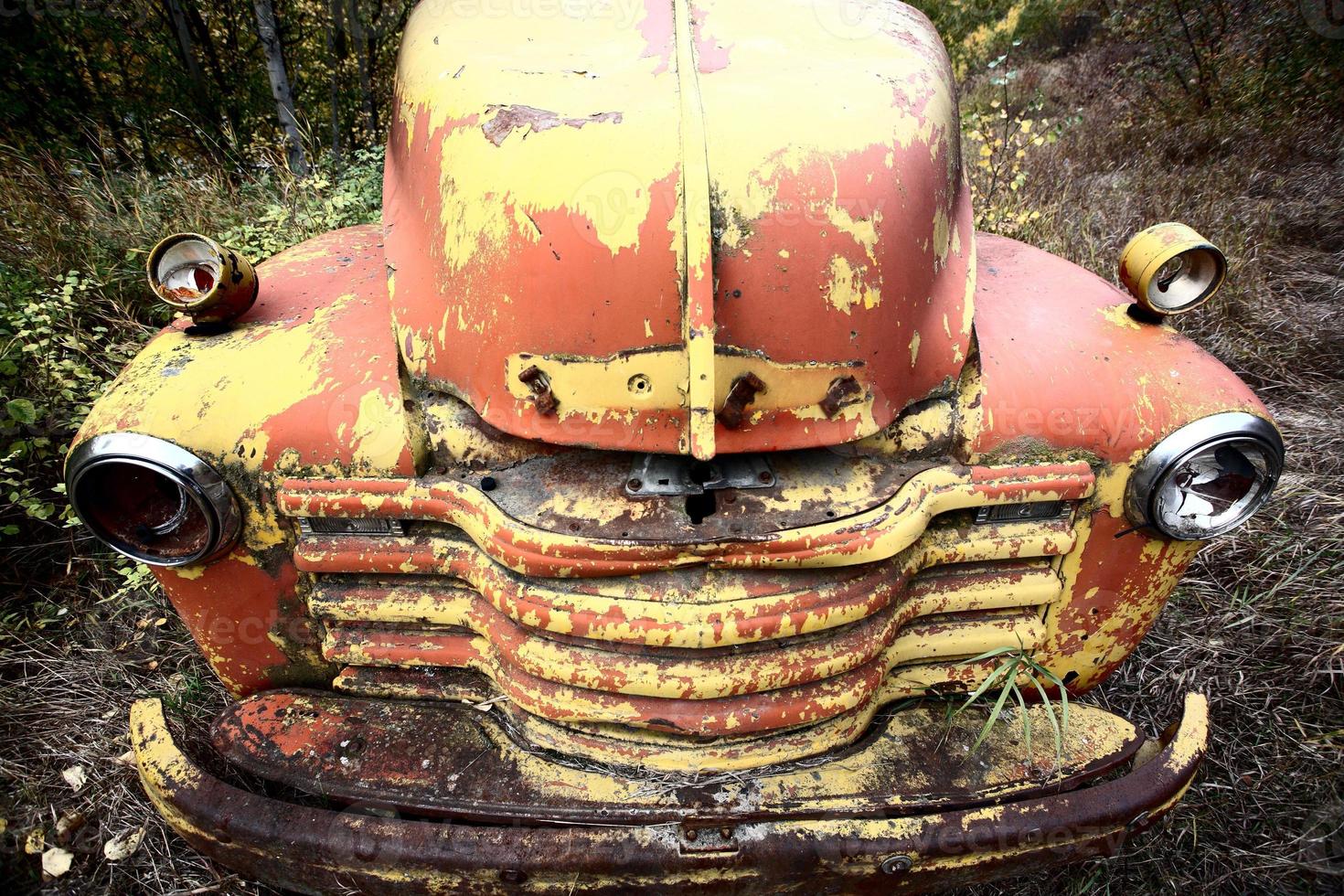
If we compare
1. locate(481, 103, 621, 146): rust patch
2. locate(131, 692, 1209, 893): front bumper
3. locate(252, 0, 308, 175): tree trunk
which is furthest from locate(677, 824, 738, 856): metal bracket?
locate(252, 0, 308, 175): tree trunk

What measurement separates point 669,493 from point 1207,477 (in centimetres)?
121

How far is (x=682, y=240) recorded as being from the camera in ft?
4.95

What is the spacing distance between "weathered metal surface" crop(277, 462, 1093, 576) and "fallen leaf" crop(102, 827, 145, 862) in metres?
1.19

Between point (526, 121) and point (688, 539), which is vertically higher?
point (526, 121)

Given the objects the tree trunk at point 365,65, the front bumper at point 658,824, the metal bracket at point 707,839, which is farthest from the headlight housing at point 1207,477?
the tree trunk at point 365,65

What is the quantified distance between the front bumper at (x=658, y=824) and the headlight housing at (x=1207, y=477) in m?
0.44

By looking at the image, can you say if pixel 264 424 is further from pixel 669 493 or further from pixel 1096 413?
pixel 1096 413

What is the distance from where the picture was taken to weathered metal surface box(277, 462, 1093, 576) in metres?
1.55

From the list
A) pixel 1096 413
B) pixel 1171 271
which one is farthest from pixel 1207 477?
pixel 1171 271

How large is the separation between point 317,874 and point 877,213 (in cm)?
169

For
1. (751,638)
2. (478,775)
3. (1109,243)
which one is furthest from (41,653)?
(1109,243)

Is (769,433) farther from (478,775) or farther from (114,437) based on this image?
(114,437)

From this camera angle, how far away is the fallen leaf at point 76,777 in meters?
2.33

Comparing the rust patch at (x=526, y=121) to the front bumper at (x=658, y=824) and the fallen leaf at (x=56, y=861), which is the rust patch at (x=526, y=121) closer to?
the front bumper at (x=658, y=824)
